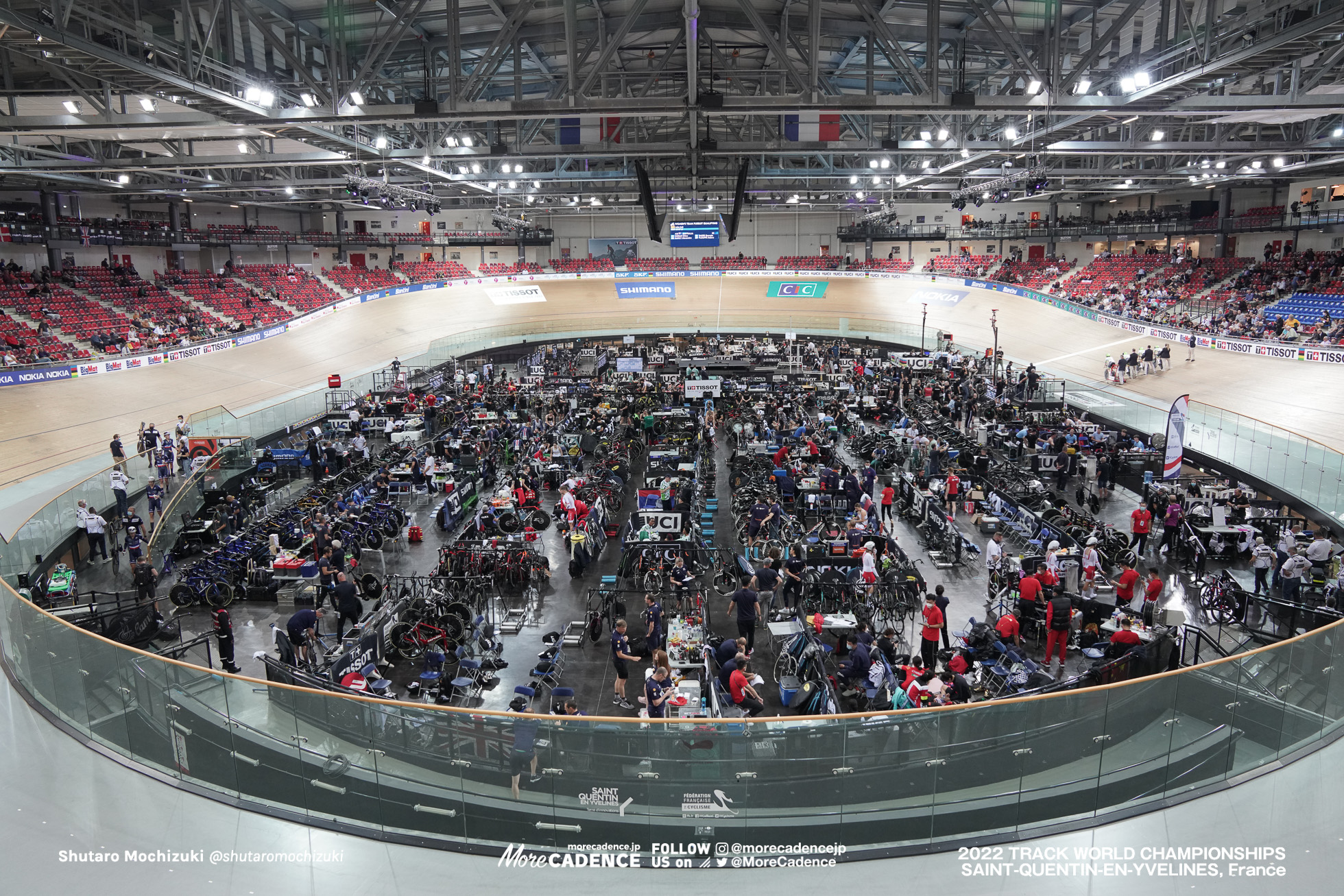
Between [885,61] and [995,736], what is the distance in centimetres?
1706

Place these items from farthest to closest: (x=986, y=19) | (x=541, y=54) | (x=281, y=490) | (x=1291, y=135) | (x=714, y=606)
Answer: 1. (x=1291, y=135)
2. (x=281, y=490)
3. (x=541, y=54)
4. (x=714, y=606)
5. (x=986, y=19)

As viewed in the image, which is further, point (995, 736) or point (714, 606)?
point (714, 606)

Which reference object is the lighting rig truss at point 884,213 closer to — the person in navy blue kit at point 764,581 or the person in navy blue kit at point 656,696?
the person in navy blue kit at point 764,581

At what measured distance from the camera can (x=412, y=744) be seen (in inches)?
249

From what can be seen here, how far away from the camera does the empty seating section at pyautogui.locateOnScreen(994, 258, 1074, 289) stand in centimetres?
4678

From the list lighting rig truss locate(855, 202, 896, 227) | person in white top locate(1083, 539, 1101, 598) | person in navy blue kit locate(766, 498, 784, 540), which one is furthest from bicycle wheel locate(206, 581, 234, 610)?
lighting rig truss locate(855, 202, 896, 227)

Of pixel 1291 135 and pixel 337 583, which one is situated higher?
pixel 1291 135

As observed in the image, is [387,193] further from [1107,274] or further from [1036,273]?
[1036,273]

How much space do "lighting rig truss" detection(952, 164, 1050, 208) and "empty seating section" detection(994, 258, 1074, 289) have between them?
18585mm

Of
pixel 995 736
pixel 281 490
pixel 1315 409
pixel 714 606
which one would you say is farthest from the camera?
pixel 1315 409

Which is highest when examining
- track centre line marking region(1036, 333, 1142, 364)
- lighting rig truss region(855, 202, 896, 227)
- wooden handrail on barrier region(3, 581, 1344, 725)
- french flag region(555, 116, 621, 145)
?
lighting rig truss region(855, 202, 896, 227)

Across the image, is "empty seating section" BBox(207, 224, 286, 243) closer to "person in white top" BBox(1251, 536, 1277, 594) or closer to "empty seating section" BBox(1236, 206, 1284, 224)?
"person in white top" BBox(1251, 536, 1277, 594)

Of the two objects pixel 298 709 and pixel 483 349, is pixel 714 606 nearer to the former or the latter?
pixel 298 709

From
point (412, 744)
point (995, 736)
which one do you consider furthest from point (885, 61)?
point (412, 744)
